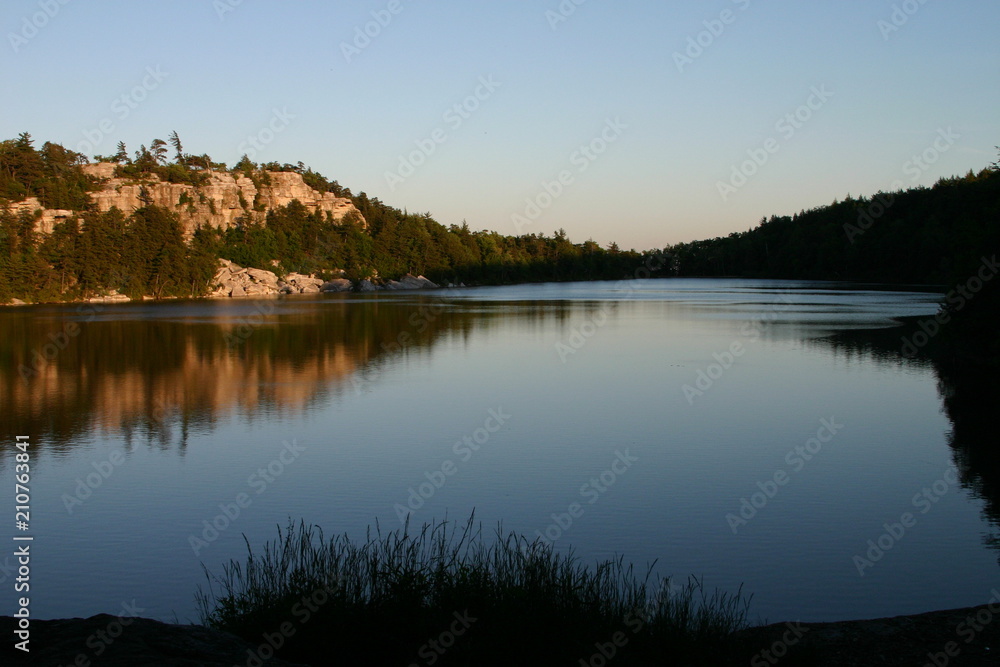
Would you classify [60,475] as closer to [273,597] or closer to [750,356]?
[273,597]

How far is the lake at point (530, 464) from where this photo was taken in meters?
7.65

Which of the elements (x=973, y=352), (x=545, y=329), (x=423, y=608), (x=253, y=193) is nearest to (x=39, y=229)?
(x=253, y=193)
